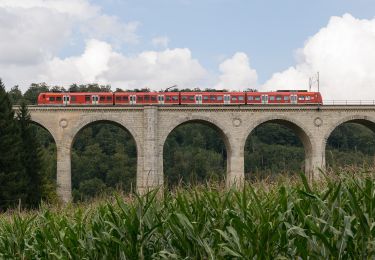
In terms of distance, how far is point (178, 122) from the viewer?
44656 mm

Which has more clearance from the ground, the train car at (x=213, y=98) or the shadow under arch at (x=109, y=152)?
the train car at (x=213, y=98)

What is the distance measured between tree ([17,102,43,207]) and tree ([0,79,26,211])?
108cm

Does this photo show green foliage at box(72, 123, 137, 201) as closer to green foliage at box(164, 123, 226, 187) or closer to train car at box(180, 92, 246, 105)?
green foliage at box(164, 123, 226, 187)

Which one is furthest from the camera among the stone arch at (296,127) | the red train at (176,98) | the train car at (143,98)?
the train car at (143,98)

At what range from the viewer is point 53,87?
126m

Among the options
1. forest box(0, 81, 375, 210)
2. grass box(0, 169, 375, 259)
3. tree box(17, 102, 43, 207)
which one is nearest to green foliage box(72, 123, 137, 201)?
forest box(0, 81, 375, 210)

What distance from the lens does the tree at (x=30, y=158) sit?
3969cm

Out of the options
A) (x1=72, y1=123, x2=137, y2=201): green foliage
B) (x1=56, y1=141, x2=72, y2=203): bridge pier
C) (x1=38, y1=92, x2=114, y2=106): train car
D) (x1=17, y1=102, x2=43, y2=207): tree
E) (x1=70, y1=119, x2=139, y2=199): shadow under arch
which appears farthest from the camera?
(x1=70, y1=119, x2=139, y2=199): shadow under arch

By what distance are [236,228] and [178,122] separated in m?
38.0

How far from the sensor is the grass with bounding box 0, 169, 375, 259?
5.95 meters

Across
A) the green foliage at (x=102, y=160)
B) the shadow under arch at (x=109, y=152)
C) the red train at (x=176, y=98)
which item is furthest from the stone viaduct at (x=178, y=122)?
the shadow under arch at (x=109, y=152)

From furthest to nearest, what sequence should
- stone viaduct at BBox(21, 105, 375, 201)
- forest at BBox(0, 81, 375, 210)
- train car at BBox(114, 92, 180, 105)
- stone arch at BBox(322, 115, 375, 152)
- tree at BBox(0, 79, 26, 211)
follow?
forest at BBox(0, 81, 375, 210), train car at BBox(114, 92, 180, 105), stone arch at BBox(322, 115, 375, 152), stone viaduct at BBox(21, 105, 375, 201), tree at BBox(0, 79, 26, 211)

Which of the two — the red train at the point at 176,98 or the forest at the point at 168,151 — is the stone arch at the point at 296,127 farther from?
the forest at the point at 168,151

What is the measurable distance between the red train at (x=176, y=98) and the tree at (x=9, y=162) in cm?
499
